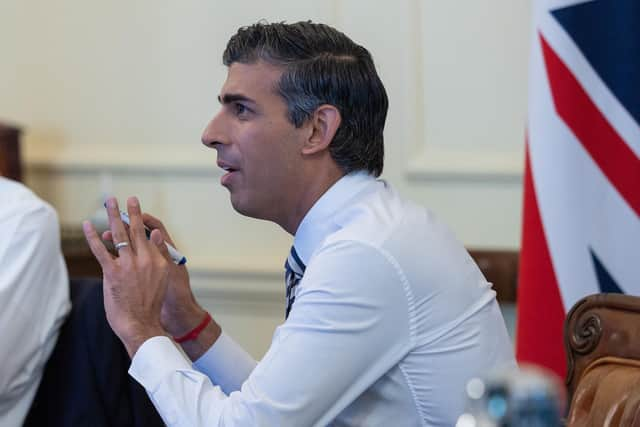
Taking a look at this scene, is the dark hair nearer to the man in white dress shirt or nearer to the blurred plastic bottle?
the man in white dress shirt

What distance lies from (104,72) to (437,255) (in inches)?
99.5

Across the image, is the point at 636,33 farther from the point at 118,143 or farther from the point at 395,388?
the point at 118,143

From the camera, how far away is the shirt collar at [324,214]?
1705 mm

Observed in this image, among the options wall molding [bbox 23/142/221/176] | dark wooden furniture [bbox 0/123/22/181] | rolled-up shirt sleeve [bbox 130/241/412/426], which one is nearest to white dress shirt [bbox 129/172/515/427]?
rolled-up shirt sleeve [bbox 130/241/412/426]

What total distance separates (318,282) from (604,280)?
1.23 m

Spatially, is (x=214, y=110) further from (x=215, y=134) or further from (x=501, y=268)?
(x=215, y=134)

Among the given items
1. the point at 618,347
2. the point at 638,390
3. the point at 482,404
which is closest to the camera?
the point at 482,404

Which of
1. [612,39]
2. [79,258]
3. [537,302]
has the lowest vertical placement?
[79,258]

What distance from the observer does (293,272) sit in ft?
5.86

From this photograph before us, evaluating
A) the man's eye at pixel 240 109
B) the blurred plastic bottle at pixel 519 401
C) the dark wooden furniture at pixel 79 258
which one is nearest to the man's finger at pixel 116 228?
the man's eye at pixel 240 109

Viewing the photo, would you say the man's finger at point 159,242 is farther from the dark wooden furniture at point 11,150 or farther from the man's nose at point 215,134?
the dark wooden furniture at point 11,150

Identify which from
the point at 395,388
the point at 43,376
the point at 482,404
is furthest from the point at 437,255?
the point at 43,376

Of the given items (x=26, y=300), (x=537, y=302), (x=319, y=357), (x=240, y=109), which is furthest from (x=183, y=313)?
(x=537, y=302)

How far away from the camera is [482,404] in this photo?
72 cm
